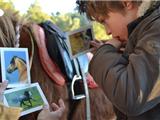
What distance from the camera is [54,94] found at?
5.53ft

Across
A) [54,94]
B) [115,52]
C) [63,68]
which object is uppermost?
[115,52]

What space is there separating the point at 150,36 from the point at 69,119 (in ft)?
2.94

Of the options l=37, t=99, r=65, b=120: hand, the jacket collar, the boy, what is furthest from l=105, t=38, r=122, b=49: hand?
l=37, t=99, r=65, b=120: hand

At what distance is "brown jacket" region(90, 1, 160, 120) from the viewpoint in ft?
3.22

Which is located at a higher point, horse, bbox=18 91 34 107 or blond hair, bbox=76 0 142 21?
blond hair, bbox=76 0 142 21

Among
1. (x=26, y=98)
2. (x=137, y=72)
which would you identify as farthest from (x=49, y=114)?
(x=137, y=72)

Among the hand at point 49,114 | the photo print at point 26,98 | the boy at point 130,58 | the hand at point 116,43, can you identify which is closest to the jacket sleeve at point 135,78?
the boy at point 130,58

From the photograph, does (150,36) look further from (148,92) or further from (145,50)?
(148,92)

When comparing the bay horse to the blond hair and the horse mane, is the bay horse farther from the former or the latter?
the blond hair

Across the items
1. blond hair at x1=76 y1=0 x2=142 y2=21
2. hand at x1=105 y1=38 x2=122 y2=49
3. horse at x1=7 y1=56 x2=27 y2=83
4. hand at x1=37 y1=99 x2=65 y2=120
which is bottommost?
hand at x1=37 y1=99 x2=65 y2=120

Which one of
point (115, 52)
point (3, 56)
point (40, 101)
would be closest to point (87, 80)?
point (40, 101)

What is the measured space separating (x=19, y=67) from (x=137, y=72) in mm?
629

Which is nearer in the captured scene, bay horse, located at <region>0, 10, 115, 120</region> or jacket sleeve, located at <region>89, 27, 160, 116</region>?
jacket sleeve, located at <region>89, 27, 160, 116</region>

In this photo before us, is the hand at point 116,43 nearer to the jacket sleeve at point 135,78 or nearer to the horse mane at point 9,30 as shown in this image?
the jacket sleeve at point 135,78
